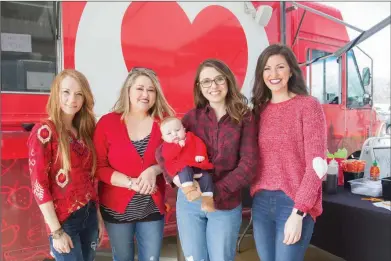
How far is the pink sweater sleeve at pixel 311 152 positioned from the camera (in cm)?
150

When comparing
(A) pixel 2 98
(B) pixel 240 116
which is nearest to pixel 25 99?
(A) pixel 2 98

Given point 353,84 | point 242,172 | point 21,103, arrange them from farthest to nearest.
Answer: point 353,84, point 21,103, point 242,172

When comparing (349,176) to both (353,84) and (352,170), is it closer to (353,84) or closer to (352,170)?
(352,170)

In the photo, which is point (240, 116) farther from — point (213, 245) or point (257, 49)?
point (257, 49)

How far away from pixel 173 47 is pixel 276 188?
5.05 ft

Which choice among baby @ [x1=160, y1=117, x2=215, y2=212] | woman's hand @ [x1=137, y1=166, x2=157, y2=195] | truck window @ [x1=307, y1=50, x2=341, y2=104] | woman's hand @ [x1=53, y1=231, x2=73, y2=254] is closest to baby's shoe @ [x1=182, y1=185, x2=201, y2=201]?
baby @ [x1=160, y1=117, x2=215, y2=212]

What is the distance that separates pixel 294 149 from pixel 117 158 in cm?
89

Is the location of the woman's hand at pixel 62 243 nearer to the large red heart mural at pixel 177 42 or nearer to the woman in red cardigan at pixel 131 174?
the woman in red cardigan at pixel 131 174

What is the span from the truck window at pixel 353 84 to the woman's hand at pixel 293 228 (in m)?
3.12

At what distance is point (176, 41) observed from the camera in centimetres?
271

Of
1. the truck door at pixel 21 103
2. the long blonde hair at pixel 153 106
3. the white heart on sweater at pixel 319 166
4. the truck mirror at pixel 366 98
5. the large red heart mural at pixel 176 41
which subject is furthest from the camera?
the truck mirror at pixel 366 98

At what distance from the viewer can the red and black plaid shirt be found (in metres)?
1.60

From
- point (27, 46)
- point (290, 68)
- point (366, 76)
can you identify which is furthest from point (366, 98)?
point (27, 46)

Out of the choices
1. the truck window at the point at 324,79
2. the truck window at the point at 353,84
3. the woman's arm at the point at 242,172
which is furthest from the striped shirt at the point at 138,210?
the truck window at the point at 353,84
